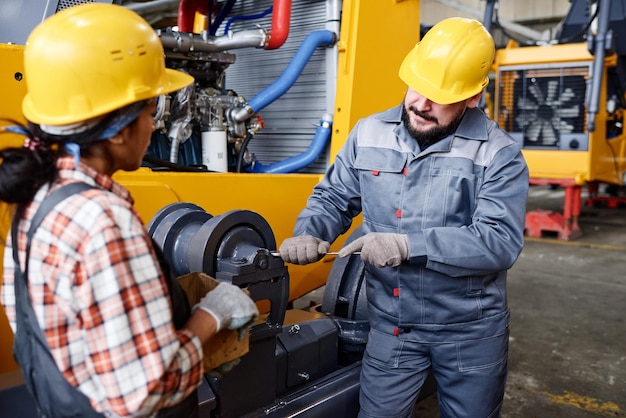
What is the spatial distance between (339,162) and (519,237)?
0.67 meters

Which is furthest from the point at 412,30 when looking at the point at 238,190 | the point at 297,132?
the point at 238,190

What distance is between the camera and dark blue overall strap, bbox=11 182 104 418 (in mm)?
976

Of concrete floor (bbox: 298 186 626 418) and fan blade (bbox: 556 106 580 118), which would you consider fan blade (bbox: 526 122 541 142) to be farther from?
concrete floor (bbox: 298 186 626 418)

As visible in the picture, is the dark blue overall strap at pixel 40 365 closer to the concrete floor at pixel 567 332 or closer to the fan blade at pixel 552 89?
the concrete floor at pixel 567 332

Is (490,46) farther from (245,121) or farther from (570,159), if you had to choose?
(570,159)

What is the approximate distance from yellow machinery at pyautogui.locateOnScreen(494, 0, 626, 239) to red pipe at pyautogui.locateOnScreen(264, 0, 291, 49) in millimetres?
4860

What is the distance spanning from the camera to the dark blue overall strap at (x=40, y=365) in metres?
0.98

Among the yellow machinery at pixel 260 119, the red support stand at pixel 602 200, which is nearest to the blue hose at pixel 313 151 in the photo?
the yellow machinery at pixel 260 119

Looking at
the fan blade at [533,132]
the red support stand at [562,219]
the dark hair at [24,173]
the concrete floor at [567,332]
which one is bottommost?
the concrete floor at [567,332]

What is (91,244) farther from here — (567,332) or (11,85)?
(567,332)

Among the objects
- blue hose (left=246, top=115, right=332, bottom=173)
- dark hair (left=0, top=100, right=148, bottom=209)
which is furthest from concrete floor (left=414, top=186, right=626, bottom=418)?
dark hair (left=0, top=100, right=148, bottom=209)

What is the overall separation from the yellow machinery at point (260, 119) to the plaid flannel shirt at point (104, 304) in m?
0.79

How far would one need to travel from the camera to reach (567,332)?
151 inches

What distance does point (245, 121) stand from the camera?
285 centimetres
